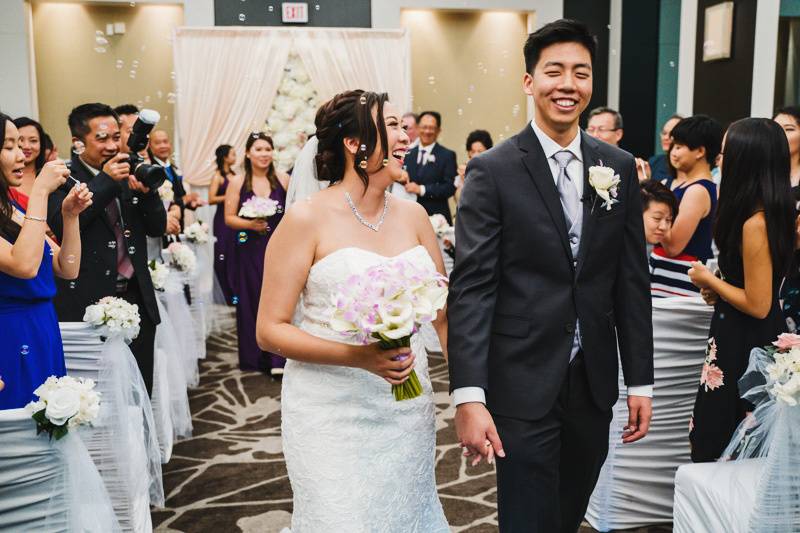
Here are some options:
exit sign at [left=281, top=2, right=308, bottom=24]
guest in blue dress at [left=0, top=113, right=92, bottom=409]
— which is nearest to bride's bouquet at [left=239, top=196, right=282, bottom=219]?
guest in blue dress at [left=0, top=113, right=92, bottom=409]

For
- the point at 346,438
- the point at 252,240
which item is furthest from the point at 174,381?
the point at 346,438

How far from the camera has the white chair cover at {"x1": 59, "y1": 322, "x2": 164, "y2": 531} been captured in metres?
2.85

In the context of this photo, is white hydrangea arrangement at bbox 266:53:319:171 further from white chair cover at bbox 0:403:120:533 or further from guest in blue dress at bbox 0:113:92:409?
white chair cover at bbox 0:403:120:533

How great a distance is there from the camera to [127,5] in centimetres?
945

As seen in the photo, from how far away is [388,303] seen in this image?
179 cm

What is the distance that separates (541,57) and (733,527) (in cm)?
151

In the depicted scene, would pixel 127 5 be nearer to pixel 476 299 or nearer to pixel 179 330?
pixel 179 330

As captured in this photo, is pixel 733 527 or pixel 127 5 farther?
pixel 127 5

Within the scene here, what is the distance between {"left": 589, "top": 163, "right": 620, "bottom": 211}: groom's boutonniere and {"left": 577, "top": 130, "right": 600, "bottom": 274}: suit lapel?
0.10 ft

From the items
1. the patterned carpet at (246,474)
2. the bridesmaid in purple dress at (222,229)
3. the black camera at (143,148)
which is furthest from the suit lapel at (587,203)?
the bridesmaid in purple dress at (222,229)

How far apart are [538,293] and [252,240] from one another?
4120mm

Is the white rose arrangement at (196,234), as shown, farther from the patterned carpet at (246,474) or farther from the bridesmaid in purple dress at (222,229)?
the patterned carpet at (246,474)

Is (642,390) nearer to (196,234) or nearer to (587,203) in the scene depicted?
(587,203)

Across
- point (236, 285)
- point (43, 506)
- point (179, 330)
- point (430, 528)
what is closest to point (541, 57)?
point (430, 528)
